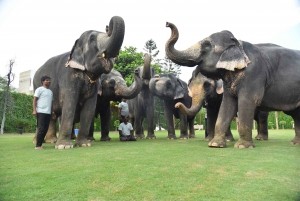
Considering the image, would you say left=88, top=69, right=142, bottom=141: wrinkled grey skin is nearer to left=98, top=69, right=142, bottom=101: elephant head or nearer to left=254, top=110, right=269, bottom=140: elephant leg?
left=98, top=69, right=142, bottom=101: elephant head

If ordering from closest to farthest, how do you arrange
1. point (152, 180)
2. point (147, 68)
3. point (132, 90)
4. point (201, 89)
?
point (152, 180)
point (201, 89)
point (132, 90)
point (147, 68)

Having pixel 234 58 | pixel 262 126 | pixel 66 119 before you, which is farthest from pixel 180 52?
pixel 262 126

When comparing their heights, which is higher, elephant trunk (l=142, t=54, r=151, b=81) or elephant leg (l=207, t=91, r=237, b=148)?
elephant trunk (l=142, t=54, r=151, b=81)

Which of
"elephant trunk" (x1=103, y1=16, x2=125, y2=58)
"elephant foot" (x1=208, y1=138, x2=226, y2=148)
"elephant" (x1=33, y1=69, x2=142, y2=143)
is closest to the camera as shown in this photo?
"elephant trunk" (x1=103, y1=16, x2=125, y2=58)

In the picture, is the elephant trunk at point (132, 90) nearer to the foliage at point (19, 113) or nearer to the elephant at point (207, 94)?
the elephant at point (207, 94)

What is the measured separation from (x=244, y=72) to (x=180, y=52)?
1.47 metres

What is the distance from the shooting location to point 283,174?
3.16 m

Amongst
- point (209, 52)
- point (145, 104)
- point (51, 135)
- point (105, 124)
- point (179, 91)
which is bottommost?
point (51, 135)

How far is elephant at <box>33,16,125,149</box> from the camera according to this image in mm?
6070

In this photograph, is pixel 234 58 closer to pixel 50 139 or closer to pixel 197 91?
pixel 197 91

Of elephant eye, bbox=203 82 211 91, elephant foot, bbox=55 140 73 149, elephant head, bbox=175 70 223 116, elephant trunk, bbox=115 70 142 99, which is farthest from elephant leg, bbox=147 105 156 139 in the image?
elephant foot, bbox=55 140 73 149

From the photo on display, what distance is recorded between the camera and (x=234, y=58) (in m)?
6.06

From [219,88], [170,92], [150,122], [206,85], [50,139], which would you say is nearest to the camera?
[206,85]

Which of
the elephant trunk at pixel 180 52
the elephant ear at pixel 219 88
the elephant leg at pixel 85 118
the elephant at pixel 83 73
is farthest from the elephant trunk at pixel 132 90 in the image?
the elephant ear at pixel 219 88
